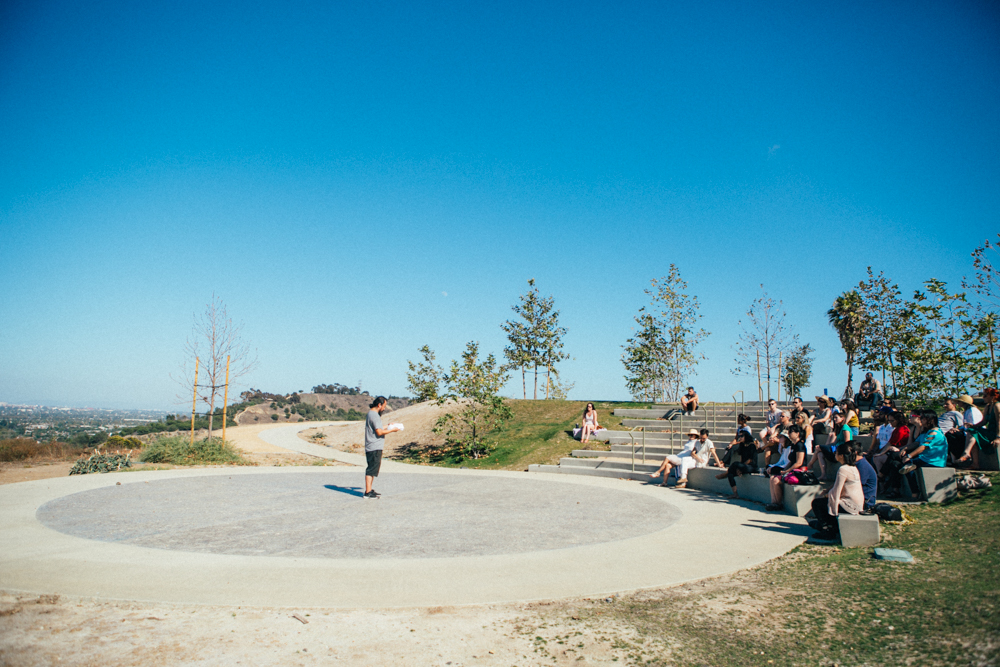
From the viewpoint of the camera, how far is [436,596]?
4.83 metres

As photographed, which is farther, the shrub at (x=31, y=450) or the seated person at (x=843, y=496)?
the shrub at (x=31, y=450)

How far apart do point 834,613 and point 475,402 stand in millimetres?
15963

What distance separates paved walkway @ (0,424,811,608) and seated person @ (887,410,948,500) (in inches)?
78.2

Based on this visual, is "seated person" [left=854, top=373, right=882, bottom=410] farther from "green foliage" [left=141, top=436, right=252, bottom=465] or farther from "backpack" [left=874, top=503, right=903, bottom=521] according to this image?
"green foliage" [left=141, top=436, right=252, bottom=465]

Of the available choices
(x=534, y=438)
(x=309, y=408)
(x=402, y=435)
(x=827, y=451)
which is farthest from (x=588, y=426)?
(x=309, y=408)

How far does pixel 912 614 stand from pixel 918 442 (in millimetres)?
6026

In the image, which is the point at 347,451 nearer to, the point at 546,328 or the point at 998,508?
the point at 546,328

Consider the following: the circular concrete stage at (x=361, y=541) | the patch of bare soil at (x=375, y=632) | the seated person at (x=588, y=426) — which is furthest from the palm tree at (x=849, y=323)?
the patch of bare soil at (x=375, y=632)

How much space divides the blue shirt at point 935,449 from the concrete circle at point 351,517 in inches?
158

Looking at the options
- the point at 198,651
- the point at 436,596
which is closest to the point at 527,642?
the point at 436,596

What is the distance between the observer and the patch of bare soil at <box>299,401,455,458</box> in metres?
21.9

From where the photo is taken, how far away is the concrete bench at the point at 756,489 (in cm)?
891

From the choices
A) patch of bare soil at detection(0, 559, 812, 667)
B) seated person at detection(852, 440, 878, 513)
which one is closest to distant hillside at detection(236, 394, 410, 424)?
seated person at detection(852, 440, 878, 513)

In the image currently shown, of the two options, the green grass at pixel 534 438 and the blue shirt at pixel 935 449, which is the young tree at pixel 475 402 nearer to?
the green grass at pixel 534 438
